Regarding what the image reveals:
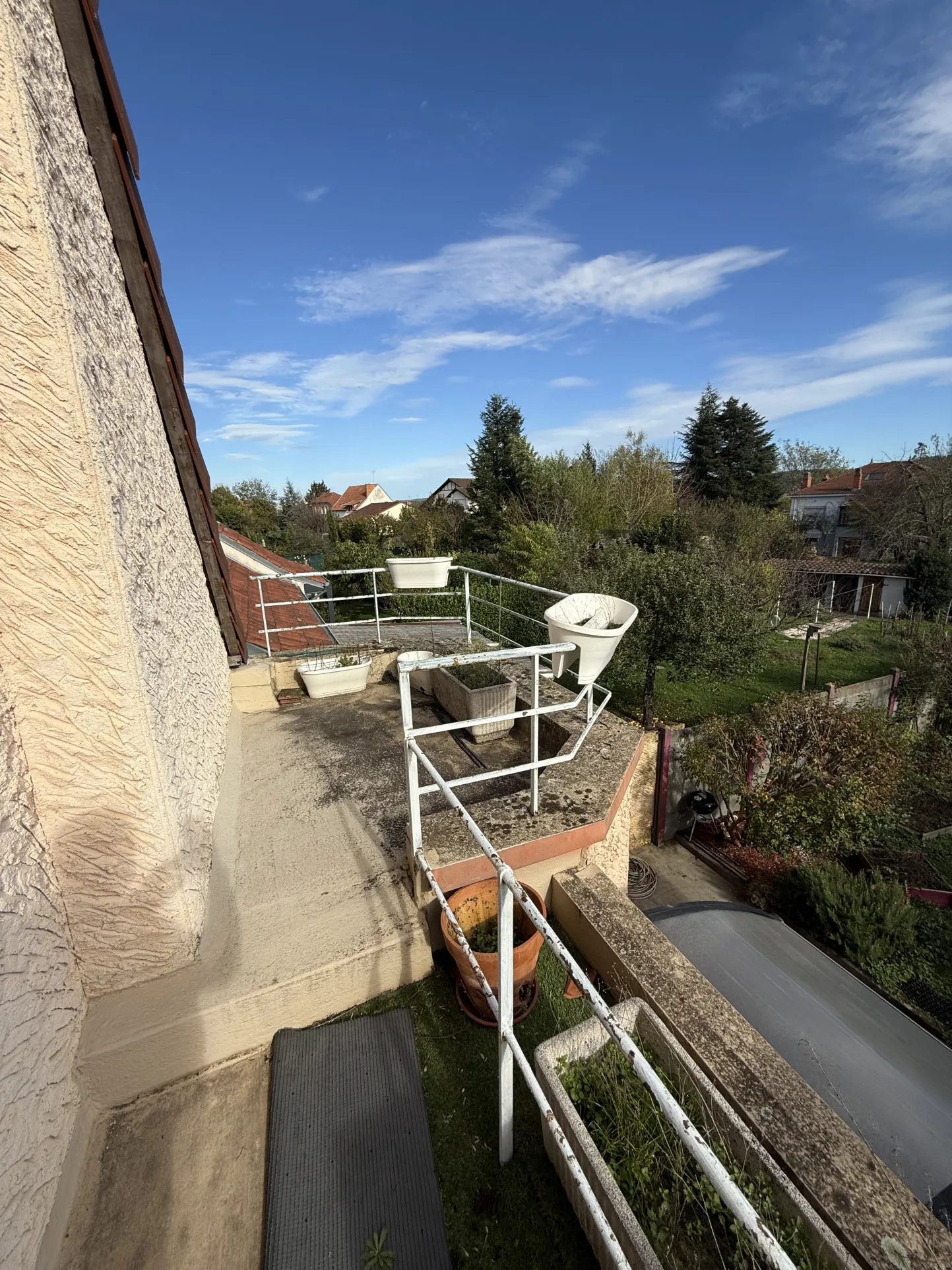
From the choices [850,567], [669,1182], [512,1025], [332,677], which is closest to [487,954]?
[512,1025]

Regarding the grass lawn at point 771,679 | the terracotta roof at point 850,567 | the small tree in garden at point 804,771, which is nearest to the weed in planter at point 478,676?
the small tree in garden at point 804,771

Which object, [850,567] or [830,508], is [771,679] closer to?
[850,567]

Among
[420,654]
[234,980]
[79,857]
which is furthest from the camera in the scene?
[420,654]

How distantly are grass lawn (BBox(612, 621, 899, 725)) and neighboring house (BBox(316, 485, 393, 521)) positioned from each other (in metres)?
45.3

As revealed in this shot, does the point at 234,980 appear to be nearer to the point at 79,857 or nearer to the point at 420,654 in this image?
the point at 79,857

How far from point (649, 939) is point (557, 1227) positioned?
1.11m

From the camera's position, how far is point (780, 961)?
11.7ft

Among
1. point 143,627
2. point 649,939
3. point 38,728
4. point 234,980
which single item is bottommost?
point 649,939

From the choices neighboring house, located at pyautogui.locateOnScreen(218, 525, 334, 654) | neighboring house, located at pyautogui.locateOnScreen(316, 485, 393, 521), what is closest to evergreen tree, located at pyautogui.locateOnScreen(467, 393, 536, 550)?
neighboring house, located at pyautogui.locateOnScreen(218, 525, 334, 654)

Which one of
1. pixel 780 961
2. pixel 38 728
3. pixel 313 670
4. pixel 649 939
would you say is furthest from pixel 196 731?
pixel 780 961

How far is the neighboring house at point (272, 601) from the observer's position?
870 centimetres

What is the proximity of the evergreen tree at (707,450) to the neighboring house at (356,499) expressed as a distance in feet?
108

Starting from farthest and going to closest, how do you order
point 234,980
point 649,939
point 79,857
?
point 649,939 < point 234,980 < point 79,857

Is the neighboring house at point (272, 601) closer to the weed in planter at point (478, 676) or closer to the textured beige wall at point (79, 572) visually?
the weed in planter at point (478, 676)
